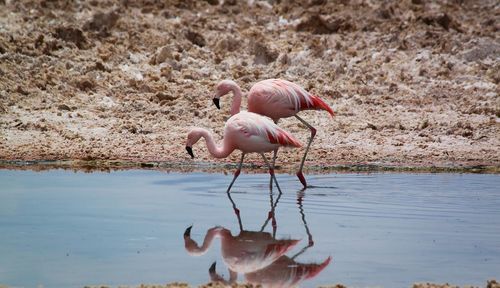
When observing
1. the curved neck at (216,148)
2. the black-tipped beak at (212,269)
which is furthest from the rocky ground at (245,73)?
the black-tipped beak at (212,269)

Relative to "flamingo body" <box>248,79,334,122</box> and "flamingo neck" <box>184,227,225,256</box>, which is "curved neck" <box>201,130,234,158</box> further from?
"flamingo neck" <box>184,227,225,256</box>

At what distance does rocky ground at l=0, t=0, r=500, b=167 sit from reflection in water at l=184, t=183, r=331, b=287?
16.5 feet

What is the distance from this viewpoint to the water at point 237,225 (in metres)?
6.87

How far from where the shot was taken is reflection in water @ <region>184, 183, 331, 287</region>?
263 inches

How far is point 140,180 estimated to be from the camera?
1148 centimetres

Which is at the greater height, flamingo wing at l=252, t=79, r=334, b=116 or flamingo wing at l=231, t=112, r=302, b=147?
flamingo wing at l=252, t=79, r=334, b=116

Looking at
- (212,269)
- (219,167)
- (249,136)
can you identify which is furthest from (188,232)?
(219,167)

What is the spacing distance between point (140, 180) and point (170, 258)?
4.28 meters

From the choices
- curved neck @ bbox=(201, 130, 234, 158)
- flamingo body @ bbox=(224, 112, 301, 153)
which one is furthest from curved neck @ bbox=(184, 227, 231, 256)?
curved neck @ bbox=(201, 130, 234, 158)

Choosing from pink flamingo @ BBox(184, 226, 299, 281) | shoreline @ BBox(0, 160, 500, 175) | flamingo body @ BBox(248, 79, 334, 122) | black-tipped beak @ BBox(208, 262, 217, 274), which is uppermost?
flamingo body @ BBox(248, 79, 334, 122)

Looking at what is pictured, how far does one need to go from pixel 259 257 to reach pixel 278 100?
4700mm

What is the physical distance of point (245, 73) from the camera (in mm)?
17203

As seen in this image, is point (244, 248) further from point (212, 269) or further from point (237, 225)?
point (237, 225)

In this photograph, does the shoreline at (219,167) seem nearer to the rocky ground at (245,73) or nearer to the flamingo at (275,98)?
the rocky ground at (245,73)
